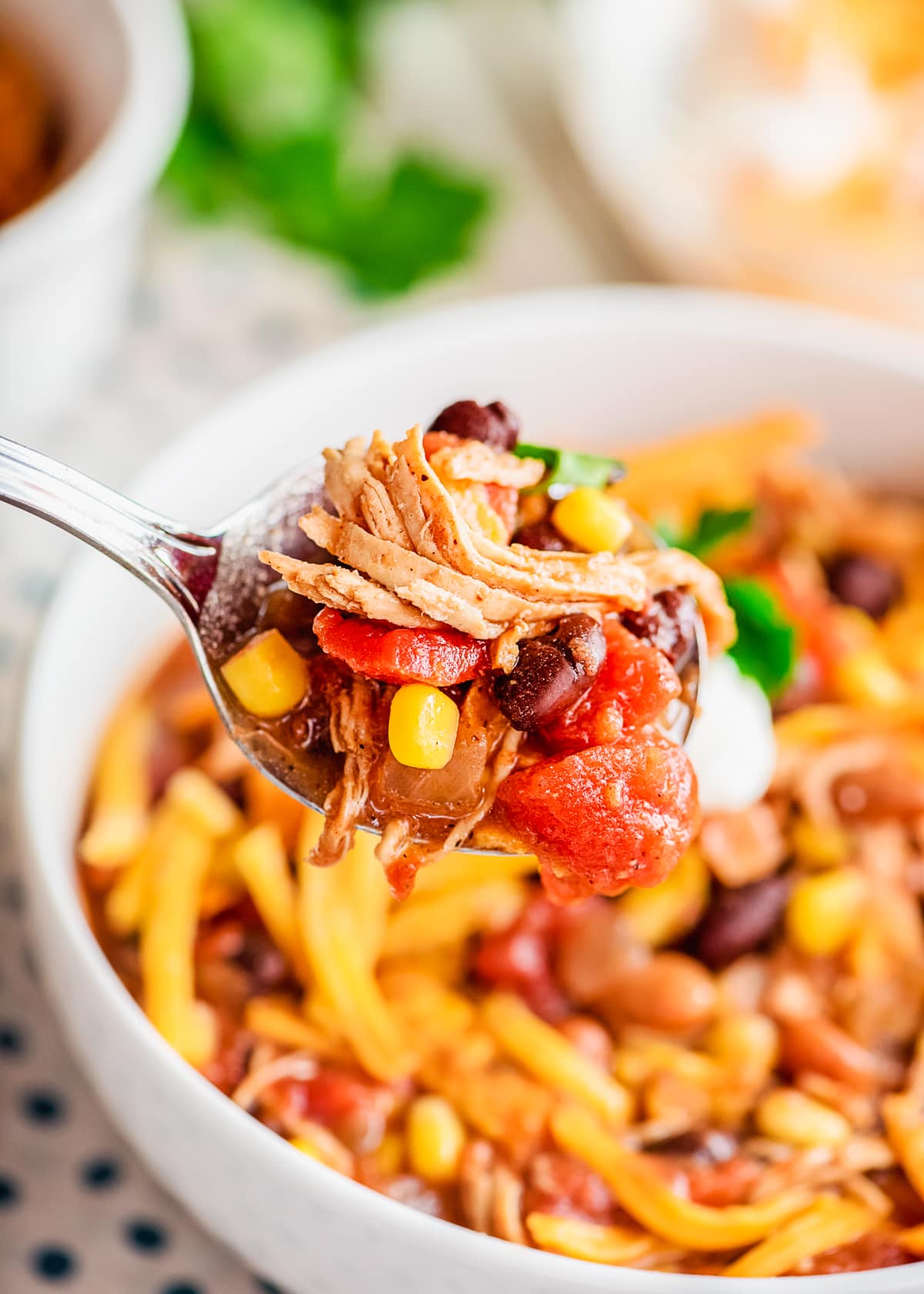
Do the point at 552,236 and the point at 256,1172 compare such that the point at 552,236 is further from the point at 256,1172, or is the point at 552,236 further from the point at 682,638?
the point at 256,1172

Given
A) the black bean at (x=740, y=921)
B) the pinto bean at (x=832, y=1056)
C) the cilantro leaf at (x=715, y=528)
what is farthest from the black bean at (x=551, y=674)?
the cilantro leaf at (x=715, y=528)

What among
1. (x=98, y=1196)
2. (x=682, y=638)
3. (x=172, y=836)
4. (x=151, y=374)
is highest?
(x=151, y=374)

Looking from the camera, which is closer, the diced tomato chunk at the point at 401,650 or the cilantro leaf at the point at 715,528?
the diced tomato chunk at the point at 401,650

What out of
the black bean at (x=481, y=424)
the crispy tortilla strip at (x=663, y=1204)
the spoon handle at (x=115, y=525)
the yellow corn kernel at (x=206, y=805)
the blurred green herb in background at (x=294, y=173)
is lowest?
the crispy tortilla strip at (x=663, y=1204)

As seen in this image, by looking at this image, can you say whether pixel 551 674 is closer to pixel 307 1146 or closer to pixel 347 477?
pixel 347 477

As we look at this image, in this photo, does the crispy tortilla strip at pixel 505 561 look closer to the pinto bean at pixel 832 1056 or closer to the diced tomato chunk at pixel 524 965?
the diced tomato chunk at pixel 524 965

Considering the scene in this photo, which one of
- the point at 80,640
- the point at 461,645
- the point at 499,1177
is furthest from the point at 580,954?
the point at 80,640

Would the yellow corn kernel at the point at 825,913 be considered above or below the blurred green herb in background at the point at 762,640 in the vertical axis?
below

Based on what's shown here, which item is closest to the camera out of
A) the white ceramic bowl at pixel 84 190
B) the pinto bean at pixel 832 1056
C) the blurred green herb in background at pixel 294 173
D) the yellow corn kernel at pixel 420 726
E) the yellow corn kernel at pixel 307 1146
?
the yellow corn kernel at pixel 420 726
